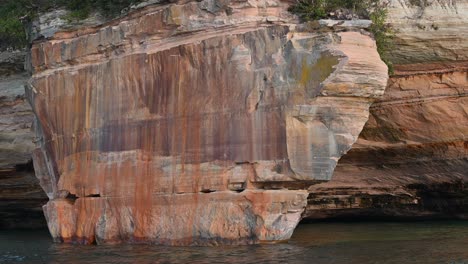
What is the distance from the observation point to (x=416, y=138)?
18.9m

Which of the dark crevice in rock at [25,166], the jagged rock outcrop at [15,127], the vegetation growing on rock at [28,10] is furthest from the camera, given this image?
the dark crevice in rock at [25,166]

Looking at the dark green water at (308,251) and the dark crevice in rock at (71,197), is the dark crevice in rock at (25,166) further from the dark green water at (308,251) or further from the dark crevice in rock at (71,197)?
the dark crevice in rock at (71,197)

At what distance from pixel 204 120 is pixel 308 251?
132 inches

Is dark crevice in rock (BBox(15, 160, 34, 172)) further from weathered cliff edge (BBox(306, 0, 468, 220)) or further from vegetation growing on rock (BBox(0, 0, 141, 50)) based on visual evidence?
weathered cliff edge (BBox(306, 0, 468, 220))

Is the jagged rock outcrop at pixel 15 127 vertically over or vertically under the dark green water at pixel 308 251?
over

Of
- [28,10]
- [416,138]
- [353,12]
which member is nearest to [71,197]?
[28,10]

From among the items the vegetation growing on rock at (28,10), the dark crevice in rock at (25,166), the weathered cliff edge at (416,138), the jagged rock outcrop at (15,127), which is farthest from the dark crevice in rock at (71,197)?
the weathered cliff edge at (416,138)

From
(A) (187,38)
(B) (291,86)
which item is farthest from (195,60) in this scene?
(B) (291,86)

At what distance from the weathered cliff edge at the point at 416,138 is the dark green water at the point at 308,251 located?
6.28ft

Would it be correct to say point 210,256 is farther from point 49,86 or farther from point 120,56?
point 49,86

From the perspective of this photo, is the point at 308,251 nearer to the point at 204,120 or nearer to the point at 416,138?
the point at 204,120

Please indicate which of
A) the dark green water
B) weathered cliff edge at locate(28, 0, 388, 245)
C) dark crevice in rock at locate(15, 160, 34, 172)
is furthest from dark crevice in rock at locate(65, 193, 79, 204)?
dark crevice in rock at locate(15, 160, 34, 172)

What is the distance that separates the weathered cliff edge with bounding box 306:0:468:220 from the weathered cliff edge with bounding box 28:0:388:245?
240 centimetres

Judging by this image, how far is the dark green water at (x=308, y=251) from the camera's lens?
13117 mm
